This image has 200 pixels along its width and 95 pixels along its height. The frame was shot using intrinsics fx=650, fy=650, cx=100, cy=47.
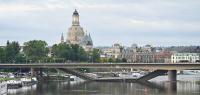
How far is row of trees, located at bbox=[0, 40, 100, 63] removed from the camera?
6169 inches

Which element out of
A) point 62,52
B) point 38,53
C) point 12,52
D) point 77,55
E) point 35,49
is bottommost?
point 77,55

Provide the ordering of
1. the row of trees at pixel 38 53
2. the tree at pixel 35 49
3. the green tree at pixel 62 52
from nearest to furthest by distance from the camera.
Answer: the row of trees at pixel 38 53 → the tree at pixel 35 49 → the green tree at pixel 62 52

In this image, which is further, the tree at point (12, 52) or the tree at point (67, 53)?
the tree at point (67, 53)

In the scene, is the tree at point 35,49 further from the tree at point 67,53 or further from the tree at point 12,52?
the tree at point 12,52

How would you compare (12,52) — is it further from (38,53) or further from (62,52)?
(62,52)

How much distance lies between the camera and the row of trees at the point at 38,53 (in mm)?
156688

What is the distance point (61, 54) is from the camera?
176 m

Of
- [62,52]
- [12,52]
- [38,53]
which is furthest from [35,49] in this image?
[12,52]

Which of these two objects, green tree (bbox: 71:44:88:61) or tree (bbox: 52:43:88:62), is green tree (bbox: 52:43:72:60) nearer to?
tree (bbox: 52:43:88:62)

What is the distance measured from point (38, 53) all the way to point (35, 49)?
149 cm

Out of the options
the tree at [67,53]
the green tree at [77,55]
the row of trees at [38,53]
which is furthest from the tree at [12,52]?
the green tree at [77,55]

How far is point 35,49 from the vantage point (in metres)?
172

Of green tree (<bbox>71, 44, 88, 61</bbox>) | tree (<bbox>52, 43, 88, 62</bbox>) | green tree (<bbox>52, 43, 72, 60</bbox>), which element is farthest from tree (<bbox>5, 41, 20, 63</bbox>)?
green tree (<bbox>71, 44, 88, 61</bbox>)

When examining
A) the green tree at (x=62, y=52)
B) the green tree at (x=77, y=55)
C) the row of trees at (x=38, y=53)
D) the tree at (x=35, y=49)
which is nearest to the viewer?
the row of trees at (x=38, y=53)
